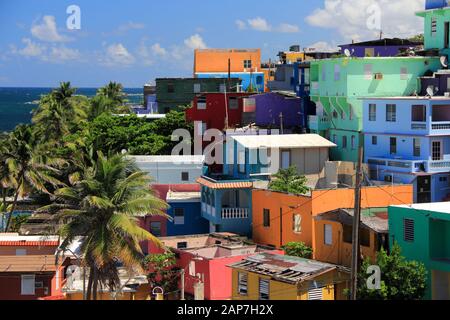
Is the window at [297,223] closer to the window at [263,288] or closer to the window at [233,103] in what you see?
the window at [263,288]

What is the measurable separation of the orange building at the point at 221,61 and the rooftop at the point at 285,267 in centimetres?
6175

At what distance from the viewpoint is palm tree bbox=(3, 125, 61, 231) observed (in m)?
53.3

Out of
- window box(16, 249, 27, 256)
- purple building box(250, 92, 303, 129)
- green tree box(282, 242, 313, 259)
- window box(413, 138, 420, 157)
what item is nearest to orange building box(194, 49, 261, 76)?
purple building box(250, 92, 303, 129)

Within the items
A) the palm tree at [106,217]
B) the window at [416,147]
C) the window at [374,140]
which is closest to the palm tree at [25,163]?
the window at [374,140]

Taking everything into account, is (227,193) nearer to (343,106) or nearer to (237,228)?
(237,228)

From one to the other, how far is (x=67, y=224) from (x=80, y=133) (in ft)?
126

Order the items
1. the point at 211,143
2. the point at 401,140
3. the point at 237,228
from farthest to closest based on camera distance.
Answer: the point at 211,143
the point at 401,140
the point at 237,228

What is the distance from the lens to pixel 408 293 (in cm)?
2881

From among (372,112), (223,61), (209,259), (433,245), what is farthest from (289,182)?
(223,61)

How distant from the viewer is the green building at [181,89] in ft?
264

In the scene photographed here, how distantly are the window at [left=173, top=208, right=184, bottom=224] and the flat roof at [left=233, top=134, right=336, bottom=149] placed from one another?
4.58 meters

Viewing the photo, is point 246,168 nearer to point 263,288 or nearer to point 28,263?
point 28,263

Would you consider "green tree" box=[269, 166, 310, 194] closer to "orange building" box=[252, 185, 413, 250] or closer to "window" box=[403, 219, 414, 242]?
"orange building" box=[252, 185, 413, 250]

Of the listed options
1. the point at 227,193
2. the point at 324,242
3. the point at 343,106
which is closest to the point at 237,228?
the point at 227,193
